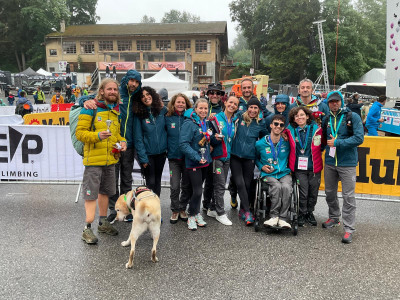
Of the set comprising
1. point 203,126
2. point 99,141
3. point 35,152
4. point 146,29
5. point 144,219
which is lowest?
point 144,219

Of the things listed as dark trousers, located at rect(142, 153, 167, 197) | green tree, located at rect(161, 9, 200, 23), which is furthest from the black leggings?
green tree, located at rect(161, 9, 200, 23)

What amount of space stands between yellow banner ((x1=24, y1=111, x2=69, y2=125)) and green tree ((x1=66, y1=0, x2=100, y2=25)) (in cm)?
6844

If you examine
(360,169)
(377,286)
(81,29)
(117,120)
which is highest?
(81,29)

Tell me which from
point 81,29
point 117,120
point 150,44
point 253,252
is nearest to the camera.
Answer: point 253,252

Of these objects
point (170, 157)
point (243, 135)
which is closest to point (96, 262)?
point (170, 157)

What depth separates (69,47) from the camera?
5203 cm

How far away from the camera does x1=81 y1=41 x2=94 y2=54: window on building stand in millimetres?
51219

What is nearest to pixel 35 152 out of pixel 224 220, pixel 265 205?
pixel 224 220

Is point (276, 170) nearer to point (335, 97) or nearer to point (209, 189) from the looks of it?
point (209, 189)

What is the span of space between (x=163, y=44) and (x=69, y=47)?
15.9 metres

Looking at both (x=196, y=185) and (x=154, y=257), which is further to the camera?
(x=196, y=185)

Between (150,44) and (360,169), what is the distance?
48.9 metres

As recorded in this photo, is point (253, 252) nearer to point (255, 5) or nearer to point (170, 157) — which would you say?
point (170, 157)

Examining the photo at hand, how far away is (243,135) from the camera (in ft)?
16.1
